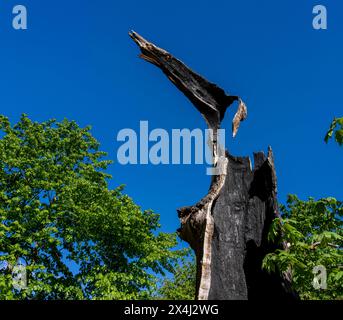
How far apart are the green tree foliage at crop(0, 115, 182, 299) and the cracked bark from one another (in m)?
17.9

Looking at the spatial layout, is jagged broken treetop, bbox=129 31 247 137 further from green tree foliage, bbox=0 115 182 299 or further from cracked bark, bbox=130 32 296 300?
green tree foliage, bbox=0 115 182 299

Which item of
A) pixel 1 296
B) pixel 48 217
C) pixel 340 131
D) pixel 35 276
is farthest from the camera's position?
pixel 48 217

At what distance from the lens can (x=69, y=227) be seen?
25.2 metres

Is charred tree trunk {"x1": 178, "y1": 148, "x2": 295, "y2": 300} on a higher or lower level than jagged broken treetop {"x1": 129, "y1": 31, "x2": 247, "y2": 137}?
lower

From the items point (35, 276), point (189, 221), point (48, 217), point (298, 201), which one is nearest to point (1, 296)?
point (35, 276)

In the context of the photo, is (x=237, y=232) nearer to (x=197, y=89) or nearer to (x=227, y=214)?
(x=227, y=214)

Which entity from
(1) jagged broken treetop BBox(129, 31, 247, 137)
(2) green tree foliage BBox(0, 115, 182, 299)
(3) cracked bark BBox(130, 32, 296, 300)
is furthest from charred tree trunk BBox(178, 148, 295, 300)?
(2) green tree foliage BBox(0, 115, 182, 299)

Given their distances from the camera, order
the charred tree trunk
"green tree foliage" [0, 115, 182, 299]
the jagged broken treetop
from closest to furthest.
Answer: the charred tree trunk < the jagged broken treetop < "green tree foliage" [0, 115, 182, 299]

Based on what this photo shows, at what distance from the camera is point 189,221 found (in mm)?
6023

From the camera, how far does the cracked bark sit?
5.77 meters

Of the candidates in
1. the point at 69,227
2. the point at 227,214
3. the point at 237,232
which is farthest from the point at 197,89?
the point at 69,227

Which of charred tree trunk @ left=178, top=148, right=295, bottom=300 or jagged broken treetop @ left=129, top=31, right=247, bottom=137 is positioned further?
jagged broken treetop @ left=129, top=31, right=247, bottom=137
